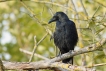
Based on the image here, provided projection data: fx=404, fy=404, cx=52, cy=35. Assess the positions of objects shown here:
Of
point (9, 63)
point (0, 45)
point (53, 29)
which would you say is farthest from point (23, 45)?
point (9, 63)

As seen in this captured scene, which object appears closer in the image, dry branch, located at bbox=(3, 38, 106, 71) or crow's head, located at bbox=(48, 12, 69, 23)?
dry branch, located at bbox=(3, 38, 106, 71)

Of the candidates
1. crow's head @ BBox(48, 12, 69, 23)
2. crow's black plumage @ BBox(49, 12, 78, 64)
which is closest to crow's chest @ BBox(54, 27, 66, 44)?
crow's black plumage @ BBox(49, 12, 78, 64)

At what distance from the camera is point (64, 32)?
17.6ft

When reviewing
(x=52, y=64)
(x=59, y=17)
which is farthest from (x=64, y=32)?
(x=52, y=64)

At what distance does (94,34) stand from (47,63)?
1.98ft

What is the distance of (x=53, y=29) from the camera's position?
5410 mm

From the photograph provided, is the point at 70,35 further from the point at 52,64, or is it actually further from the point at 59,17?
the point at 52,64

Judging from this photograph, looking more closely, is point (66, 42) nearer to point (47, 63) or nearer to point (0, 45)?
point (47, 63)

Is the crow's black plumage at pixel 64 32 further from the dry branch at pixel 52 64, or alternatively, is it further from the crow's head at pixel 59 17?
the dry branch at pixel 52 64

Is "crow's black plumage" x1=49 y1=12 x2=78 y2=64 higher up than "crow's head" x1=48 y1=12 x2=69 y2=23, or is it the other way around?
"crow's head" x1=48 y1=12 x2=69 y2=23

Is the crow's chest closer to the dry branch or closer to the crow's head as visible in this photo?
the crow's head

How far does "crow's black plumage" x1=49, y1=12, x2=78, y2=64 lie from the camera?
531cm

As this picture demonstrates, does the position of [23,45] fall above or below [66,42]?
above

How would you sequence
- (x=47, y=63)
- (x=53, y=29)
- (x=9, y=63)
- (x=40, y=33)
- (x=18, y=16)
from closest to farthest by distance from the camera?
(x=47, y=63)
(x=9, y=63)
(x=53, y=29)
(x=40, y=33)
(x=18, y=16)
